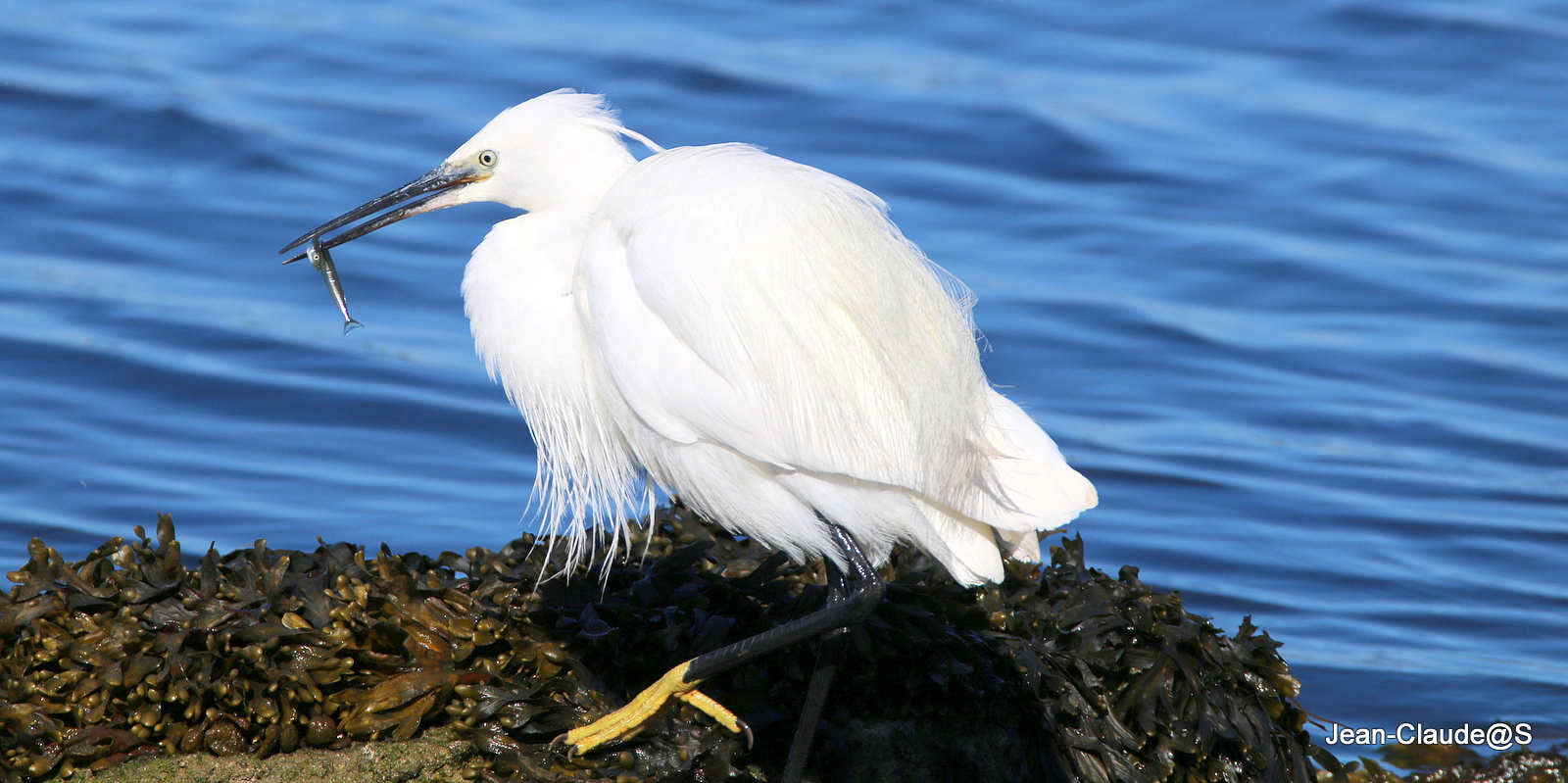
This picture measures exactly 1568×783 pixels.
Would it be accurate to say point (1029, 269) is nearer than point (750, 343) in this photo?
No

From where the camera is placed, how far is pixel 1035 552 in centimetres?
456

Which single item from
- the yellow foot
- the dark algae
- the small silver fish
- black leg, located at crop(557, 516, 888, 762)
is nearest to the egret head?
the small silver fish

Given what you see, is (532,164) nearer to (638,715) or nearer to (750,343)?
(750,343)

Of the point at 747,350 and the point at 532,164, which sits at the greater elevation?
the point at 532,164

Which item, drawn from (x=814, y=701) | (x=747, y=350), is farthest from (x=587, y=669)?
(x=747, y=350)

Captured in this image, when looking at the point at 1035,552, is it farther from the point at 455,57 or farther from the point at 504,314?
the point at 455,57

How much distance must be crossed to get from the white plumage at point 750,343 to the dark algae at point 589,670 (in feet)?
1.09

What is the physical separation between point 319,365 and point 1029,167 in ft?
19.1

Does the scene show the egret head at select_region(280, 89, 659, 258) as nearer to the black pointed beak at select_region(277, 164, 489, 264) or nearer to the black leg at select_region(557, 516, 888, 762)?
the black pointed beak at select_region(277, 164, 489, 264)

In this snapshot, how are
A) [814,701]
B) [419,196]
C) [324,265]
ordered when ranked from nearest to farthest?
[814,701]
[419,196]
[324,265]

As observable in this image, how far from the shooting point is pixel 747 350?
4.10 meters

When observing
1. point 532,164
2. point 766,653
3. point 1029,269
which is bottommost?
point 766,653

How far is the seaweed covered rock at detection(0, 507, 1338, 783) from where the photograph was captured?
397cm

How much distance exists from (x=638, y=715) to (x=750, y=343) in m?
1.03
